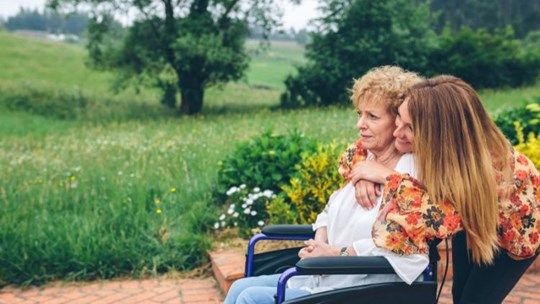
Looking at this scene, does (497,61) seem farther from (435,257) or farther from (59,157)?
(435,257)

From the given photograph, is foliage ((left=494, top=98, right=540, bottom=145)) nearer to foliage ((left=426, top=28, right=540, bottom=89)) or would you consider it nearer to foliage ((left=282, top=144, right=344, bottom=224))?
foliage ((left=282, top=144, right=344, bottom=224))

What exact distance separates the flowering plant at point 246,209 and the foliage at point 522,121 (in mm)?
2492

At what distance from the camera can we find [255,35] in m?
21.0

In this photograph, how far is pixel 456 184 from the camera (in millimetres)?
2217

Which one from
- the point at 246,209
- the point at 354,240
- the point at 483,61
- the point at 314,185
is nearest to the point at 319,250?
the point at 354,240

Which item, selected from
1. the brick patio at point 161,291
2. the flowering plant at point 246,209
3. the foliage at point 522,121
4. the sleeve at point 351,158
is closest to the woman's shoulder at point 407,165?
the sleeve at point 351,158

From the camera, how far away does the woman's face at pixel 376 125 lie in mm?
2668

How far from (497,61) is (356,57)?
5.76 metres

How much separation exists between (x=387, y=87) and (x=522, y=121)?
3933 millimetres

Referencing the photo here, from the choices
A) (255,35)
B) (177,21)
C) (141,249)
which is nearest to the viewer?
(141,249)

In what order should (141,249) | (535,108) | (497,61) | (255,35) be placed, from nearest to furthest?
(141,249) < (535,108) < (255,35) < (497,61)

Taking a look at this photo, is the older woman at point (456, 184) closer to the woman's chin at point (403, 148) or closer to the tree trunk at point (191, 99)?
the woman's chin at point (403, 148)

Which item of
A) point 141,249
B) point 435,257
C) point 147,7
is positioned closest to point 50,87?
point 147,7

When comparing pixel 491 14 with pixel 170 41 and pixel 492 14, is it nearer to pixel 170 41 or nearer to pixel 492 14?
pixel 492 14
